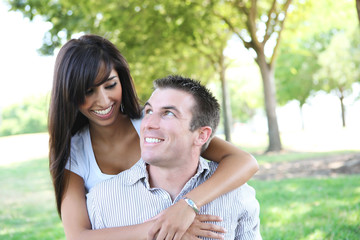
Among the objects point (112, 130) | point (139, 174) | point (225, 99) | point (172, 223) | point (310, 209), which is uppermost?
point (225, 99)

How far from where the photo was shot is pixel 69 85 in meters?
2.96

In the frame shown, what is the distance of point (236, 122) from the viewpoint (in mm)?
70312

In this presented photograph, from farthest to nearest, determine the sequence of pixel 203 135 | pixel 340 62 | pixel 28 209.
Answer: pixel 340 62 < pixel 28 209 < pixel 203 135

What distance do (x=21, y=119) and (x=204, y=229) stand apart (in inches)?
2477

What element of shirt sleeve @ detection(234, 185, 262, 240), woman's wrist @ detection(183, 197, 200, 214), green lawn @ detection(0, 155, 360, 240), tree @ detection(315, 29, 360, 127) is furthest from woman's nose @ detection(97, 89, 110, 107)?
tree @ detection(315, 29, 360, 127)

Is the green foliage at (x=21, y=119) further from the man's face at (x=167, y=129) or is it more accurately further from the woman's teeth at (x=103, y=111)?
the man's face at (x=167, y=129)

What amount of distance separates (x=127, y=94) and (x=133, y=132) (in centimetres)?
34

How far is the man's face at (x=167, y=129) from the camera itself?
→ 2.47m

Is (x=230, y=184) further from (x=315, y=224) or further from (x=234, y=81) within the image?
(x=234, y=81)

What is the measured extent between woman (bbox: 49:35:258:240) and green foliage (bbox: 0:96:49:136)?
57.1 meters

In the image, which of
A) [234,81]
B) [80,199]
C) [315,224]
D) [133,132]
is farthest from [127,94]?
[234,81]

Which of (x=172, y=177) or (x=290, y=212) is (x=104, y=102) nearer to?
(x=172, y=177)

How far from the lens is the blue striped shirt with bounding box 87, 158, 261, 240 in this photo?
256 centimetres

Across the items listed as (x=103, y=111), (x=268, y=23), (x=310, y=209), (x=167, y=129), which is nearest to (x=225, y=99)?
(x=268, y=23)
